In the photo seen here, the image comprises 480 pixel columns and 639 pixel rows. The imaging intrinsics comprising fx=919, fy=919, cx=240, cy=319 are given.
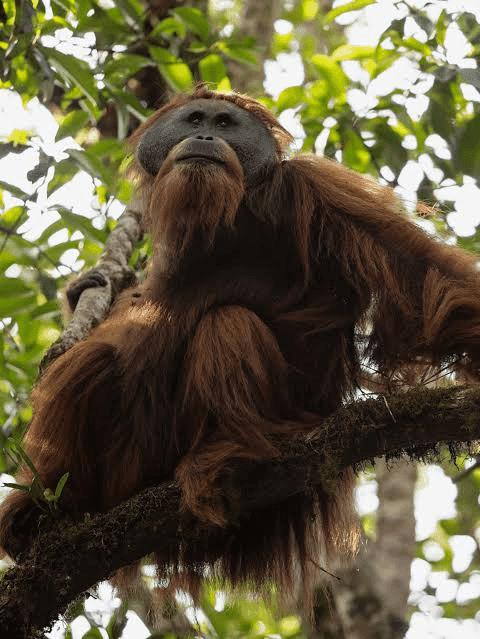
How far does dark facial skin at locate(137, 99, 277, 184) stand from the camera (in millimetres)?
4211

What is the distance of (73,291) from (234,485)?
6.00ft

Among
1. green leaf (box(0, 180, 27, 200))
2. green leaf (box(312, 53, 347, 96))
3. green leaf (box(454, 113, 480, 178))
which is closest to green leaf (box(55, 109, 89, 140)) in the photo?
green leaf (box(0, 180, 27, 200))

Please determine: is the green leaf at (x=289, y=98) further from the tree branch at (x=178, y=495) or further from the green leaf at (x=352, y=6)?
the tree branch at (x=178, y=495)

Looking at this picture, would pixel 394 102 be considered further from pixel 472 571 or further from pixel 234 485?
pixel 472 571

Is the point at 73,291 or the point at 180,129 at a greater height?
the point at 180,129

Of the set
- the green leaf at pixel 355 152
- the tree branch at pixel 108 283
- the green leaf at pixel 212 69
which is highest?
the green leaf at pixel 212 69

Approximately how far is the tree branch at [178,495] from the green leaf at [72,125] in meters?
2.41

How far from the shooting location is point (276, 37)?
336 inches

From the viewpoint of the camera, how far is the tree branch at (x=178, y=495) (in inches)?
118

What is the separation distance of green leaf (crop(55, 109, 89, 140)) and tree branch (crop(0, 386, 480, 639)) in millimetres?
2413

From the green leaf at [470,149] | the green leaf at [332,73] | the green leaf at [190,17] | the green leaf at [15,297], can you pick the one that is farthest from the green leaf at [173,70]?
the green leaf at [470,149]

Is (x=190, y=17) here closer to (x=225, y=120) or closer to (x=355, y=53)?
(x=355, y=53)

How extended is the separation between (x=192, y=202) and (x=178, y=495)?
130cm

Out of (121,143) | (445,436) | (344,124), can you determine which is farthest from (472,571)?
(445,436)
